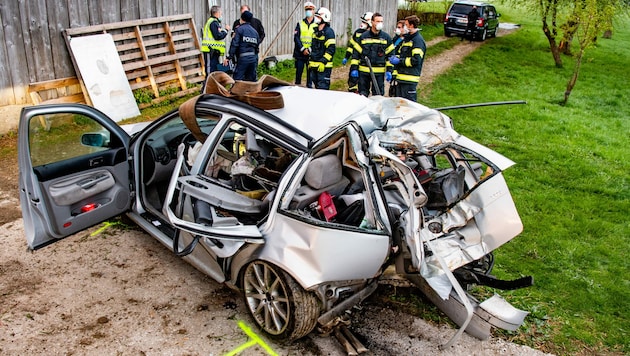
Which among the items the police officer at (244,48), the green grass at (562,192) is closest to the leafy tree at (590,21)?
the green grass at (562,192)

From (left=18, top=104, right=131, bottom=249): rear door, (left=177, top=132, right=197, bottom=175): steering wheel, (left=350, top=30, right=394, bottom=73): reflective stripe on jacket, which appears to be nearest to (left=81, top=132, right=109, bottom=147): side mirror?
(left=18, top=104, right=131, bottom=249): rear door

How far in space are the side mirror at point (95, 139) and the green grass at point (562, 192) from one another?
396 cm

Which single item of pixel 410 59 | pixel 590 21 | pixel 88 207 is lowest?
pixel 88 207

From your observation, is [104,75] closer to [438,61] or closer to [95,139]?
[95,139]

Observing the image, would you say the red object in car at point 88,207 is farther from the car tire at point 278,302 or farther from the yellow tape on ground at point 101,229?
the car tire at point 278,302

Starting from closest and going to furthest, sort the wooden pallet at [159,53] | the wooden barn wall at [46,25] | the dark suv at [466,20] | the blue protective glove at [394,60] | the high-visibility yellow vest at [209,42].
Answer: the wooden barn wall at [46,25] → the blue protective glove at [394,60] → the wooden pallet at [159,53] → the high-visibility yellow vest at [209,42] → the dark suv at [466,20]

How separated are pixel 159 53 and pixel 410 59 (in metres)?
5.07

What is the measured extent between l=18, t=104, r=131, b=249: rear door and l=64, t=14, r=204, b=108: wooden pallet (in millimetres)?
5063

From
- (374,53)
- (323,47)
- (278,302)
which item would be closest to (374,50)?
(374,53)

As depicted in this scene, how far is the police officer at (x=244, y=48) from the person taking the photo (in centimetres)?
1023

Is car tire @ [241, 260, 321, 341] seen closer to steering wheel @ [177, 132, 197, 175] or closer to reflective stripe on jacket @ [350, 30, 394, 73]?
steering wheel @ [177, 132, 197, 175]

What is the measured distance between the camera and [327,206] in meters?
3.79

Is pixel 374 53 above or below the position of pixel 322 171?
→ above

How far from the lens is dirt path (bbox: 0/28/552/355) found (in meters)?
3.99
